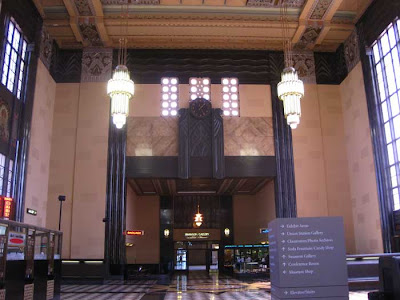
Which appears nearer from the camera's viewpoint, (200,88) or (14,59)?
(14,59)

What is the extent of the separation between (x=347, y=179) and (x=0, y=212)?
1388 centimetres

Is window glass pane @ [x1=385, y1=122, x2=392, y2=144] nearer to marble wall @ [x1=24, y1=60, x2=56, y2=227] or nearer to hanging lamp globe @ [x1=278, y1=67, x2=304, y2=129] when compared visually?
hanging lamp globe @ [x1=278, y1=67, x2=304, y2=129]

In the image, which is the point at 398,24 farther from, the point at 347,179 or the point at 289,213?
the point at 289,213

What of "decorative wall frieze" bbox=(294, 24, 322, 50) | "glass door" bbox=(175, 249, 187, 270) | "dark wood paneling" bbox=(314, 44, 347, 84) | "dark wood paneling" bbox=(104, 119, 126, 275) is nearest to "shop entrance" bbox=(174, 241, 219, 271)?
"glass door" bbox=(175, 249, 187, 270)

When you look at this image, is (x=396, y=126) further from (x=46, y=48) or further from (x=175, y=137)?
(x=46, y=48)

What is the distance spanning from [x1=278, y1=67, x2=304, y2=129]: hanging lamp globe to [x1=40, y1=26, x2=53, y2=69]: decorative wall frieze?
410 inches

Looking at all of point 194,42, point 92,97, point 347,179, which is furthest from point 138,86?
point 347,179

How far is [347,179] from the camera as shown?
18.3m

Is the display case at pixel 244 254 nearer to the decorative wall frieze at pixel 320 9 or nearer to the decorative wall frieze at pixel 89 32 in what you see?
the decorative wall frieze at pixel 320 9

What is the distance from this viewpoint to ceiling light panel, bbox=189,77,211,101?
1897 centimetres

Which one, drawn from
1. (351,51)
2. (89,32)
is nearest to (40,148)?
(89,32)

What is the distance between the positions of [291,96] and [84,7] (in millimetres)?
9668

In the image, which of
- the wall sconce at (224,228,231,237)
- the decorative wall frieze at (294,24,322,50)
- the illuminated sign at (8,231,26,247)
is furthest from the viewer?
the wall sconce at (224,228,231,237)

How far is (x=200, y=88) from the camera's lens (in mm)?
19047
